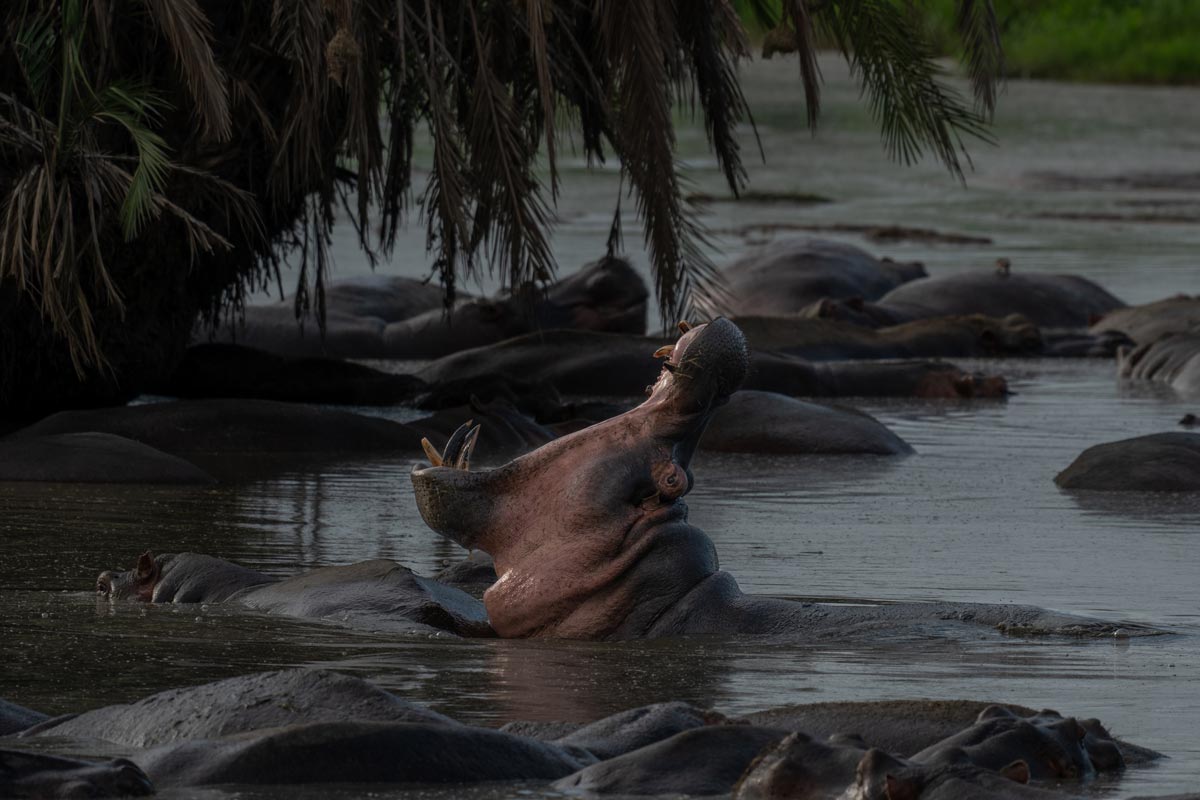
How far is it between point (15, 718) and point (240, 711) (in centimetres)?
49

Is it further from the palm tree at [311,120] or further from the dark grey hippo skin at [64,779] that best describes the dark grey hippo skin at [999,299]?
the dark grey hippo skin at [64,779]

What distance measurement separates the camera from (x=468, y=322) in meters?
16.2

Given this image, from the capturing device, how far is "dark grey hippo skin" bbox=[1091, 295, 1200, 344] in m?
17.5

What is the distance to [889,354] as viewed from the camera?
16625mm

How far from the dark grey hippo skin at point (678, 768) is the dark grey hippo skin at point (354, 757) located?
114mm

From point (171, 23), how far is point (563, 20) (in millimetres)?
2880

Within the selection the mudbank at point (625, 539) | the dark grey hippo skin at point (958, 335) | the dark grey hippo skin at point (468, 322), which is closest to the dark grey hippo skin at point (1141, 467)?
the mudbank at point (625, 539)

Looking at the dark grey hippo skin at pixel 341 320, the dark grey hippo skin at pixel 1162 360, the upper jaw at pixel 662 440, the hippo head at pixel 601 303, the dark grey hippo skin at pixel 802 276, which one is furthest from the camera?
the dark grey hippo skin at pixel 802 276

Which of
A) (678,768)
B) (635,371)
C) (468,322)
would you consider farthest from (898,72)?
(678,768)

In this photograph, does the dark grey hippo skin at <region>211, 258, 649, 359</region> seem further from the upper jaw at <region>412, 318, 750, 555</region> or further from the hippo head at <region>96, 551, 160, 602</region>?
the upper jaw at <region>412, 318, 750, 555</region>

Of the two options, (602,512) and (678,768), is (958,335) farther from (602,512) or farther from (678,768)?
(678,768)

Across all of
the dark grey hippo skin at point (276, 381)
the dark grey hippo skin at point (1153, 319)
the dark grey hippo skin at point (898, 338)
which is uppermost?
the dark grey hippo skin at point (1153, 319)

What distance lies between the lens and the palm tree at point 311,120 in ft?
35.0

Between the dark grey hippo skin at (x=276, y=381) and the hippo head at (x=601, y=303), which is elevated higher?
the hippo head at (x=601, y=303)
